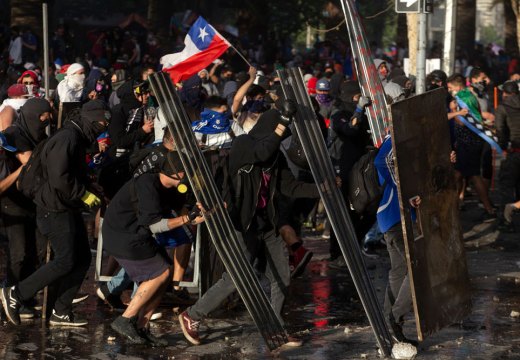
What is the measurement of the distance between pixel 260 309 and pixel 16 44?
1986 cm

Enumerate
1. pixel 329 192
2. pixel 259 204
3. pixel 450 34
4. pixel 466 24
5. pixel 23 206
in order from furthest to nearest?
pixel 466 24 < pixel 450 34 < pixel 23 206 < pixel 259 204 < pixel 329 192

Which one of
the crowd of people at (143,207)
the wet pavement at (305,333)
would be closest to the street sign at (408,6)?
the crowd of people at (143,207)

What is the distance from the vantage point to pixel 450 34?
20.8m

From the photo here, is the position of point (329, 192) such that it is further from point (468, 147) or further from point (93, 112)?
point (468, 147)

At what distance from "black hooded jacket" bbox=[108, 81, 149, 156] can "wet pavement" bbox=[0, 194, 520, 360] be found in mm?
1271

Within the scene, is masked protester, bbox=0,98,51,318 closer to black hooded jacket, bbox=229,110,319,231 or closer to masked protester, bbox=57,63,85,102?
black hooded jacket, bbox=229,110,319,231

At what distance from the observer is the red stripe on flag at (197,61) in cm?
1366

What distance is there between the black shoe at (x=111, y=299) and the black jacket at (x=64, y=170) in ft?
3.26

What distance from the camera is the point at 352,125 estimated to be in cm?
1190

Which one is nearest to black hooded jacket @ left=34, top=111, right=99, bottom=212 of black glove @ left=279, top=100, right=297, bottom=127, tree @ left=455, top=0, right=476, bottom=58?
black glove @ left=279, top=100, right=297, bottom=127

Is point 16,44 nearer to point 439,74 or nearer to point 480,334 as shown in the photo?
point 439,74

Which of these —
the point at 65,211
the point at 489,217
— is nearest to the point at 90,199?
the point at 65,211

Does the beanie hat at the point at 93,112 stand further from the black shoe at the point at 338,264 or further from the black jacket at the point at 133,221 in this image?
the black shoe at the point at 338,264

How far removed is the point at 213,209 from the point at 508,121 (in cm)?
757
